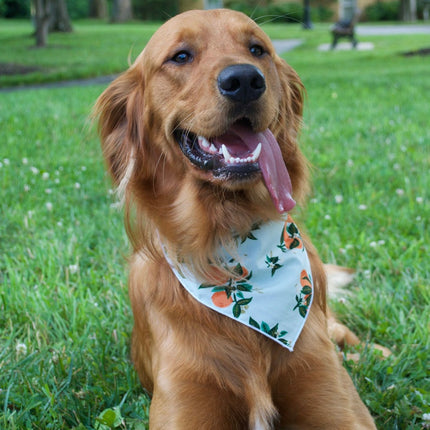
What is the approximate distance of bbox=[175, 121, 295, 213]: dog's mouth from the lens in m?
2.38

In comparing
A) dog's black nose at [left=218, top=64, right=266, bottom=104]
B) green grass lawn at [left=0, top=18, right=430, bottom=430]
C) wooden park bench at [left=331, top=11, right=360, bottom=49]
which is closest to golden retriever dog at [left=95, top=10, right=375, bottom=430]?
dog's black nose at [left=218, top=64, right=266, bottom=104]

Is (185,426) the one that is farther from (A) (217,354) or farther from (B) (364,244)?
(B) (364,244)

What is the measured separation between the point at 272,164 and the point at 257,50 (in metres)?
Answer: 0.65

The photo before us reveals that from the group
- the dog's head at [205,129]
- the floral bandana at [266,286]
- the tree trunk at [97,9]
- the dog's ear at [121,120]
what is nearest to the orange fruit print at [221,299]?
the floral bandana at [266,286]

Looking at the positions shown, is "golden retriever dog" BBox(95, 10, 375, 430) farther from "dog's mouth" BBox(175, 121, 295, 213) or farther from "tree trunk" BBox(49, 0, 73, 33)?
"tree trunk" BBox(49, 0, 73, 33)

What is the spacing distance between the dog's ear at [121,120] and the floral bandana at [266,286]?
0.63 metres

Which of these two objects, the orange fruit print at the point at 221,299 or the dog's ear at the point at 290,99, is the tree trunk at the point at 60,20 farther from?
the orange fruit print at the point at 221,299

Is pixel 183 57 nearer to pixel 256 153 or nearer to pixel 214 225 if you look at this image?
pixel 256 153

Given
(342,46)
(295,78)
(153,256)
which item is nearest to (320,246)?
(295,78)

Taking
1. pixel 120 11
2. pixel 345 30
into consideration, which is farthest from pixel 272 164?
pixel 120 11

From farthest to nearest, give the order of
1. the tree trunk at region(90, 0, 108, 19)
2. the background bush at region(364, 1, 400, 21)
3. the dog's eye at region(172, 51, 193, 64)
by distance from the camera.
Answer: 1. the tree trunk at region(90, 0, 108, 19)
2. the background bush at region(364, 1, 400, 21)
3. the dog's eye at region(172, 51, 193, 64)

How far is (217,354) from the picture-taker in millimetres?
2385

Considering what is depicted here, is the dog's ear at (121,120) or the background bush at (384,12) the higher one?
the dog's ear at (121,120)

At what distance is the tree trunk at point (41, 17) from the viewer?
2002 centimetres
